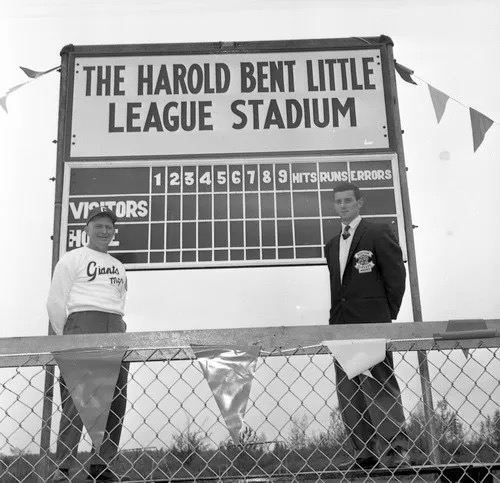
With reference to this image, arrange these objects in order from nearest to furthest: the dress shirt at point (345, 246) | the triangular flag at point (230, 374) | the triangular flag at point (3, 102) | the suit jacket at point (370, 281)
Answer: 1. the triangular flag at point (230, 374)
2. the suit jacket at point (370, 281)
3. the dress shirt at point (345, 246)
4. the triangular flag at point (3, 102)

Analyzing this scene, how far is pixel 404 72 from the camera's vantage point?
18.1 ft

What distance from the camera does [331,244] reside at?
4.42 meters

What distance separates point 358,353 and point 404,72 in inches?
138

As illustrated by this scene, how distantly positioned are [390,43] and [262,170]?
4.54 feet

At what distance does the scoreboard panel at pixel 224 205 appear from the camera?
500 cm

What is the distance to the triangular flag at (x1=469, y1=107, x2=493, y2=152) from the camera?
5.41 metres

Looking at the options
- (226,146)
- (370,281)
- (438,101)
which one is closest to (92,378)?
(370,281)

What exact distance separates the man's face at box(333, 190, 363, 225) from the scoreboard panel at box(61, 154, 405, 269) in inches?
21.6

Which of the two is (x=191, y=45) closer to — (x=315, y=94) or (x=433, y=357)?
(x=315, y=94)

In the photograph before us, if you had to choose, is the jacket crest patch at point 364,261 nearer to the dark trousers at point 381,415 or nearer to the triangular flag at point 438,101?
the dark trousers at point 381,415

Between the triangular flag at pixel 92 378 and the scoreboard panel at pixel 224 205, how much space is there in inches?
96.8

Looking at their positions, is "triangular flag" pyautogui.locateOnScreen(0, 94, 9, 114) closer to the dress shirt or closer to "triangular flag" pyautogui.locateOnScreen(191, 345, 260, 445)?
the dress shirt

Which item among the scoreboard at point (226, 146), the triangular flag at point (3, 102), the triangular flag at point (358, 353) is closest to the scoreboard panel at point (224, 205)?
the scoreboard at point (226, 146)

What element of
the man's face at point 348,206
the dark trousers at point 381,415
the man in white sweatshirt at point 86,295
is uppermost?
the man's face at point 348,206
